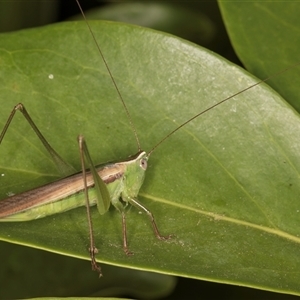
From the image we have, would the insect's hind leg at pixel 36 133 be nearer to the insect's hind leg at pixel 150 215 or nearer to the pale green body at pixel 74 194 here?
the pale green body at pixel 74 194


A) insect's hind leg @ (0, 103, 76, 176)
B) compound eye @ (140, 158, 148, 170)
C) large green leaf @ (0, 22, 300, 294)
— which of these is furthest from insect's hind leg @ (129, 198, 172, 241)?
insect's hind leg @ (0, 103, 76, 176)

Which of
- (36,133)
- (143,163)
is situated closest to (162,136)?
(143,163)

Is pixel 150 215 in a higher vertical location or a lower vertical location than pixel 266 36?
lower

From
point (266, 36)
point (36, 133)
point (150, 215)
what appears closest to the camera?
point (150, 215)

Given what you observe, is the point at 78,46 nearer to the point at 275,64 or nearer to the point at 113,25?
the point at 113,25

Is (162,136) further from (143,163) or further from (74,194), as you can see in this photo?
(74,194)

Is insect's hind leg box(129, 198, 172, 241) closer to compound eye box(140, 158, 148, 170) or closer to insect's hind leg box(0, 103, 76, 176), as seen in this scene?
compound eye box(140, 158, 148, 170)
